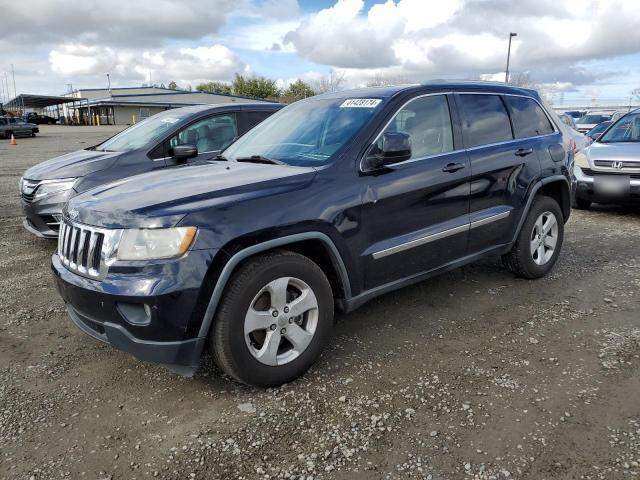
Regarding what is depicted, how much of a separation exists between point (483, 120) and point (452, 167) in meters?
0.74

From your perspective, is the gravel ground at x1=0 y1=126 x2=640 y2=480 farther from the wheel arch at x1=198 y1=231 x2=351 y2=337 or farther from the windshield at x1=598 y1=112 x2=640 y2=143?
the windshield at x1=598 y1=112 x2=640 y2=143

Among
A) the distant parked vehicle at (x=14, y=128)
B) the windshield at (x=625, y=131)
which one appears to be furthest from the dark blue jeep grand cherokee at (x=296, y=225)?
the distant parked vehicle at (x=14, y=128)

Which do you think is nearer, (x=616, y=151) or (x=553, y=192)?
(x=553, y=192)

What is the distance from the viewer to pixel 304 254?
10.6ft

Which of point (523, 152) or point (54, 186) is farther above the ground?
point (523, 152)

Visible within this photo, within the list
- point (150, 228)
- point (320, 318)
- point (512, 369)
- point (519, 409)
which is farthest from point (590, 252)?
point (150, 228)

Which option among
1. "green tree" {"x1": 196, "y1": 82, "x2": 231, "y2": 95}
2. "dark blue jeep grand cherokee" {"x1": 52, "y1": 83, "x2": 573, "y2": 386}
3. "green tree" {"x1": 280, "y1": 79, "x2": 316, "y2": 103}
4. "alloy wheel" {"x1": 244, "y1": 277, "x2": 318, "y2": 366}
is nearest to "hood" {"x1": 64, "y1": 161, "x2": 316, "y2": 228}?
"dark blue jeep grand cherokee" {"x1": 52, "y1": 83, "x2": 573, "y2": 386}

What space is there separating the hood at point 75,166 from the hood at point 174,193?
2.63 metres

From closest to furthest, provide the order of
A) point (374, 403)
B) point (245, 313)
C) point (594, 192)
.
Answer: point (245, 313) → point (374, 403) → point (594, 192)

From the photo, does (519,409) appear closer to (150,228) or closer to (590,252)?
(150,228)

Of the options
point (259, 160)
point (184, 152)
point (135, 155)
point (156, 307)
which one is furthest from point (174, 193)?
point (135, 155)

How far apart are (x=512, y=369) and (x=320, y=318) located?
1263mm

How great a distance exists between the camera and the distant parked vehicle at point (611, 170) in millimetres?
7363

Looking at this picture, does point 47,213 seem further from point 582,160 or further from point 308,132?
point 582,160
